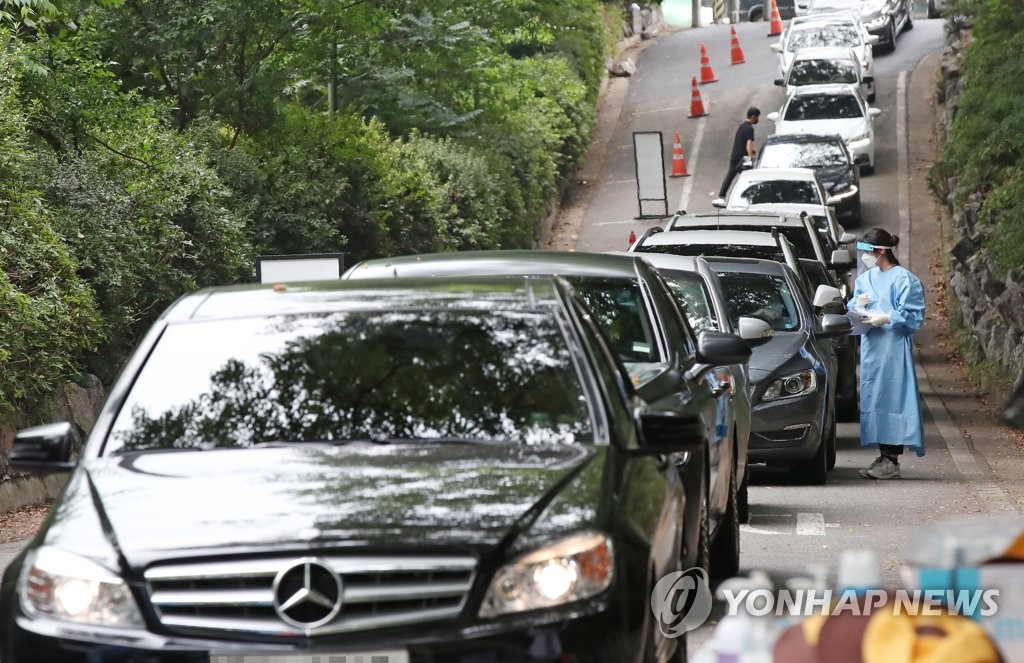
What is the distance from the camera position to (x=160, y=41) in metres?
20.1

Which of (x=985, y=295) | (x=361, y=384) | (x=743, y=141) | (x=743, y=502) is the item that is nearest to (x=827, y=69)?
(x=743, y=141)

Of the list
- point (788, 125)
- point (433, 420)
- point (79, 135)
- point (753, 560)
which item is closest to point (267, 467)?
point (433, 420)

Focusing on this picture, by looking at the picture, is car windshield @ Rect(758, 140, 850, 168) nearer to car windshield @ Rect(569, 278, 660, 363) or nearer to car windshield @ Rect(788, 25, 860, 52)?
car windshield @ Rect(788, 25, 860, 52)

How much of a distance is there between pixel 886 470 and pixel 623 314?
5.85 m

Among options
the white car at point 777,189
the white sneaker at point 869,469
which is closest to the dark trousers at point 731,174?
the white car at point 777,189

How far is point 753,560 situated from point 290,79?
13.6m

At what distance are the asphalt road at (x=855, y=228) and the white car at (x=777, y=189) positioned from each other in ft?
8.81

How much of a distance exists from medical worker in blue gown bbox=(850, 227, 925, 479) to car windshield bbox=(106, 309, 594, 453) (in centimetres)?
768

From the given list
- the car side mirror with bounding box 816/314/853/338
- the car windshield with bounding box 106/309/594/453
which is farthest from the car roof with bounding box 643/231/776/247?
the car windshield with bounding box 106/309/594/453

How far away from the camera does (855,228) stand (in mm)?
32875

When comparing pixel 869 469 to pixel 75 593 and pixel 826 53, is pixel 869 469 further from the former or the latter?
pixel 826 53

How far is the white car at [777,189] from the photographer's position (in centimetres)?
2694

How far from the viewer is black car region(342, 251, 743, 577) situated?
7918 mm

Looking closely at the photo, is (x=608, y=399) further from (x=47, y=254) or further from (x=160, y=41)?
(x=160, y=41)
